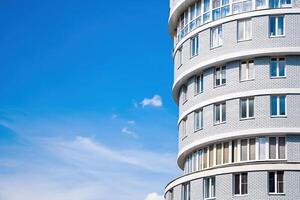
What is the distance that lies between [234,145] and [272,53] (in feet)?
22.8

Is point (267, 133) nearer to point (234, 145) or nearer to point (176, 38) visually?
point (234, 145)

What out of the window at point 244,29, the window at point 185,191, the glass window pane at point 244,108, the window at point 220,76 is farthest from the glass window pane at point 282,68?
the window at point 185,191

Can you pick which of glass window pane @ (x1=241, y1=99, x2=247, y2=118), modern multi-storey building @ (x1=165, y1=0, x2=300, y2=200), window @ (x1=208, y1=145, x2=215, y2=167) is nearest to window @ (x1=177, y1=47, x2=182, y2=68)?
modern multi-storey building @ (x1=165, y1=0, x2=300, y2=200)

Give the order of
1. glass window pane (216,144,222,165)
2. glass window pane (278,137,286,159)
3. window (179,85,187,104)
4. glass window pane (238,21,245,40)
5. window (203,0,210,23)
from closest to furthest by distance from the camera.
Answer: glass window pane (278,137,286,159), glass window pane (216,144,222,165), glass window pane (238,21,245,40), window (203,0,210,23), window (179,85,187,104)

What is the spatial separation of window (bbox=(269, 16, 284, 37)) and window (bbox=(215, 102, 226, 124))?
6125 mm

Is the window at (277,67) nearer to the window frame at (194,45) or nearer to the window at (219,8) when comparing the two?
the window at (219,8)

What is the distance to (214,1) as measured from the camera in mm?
54312

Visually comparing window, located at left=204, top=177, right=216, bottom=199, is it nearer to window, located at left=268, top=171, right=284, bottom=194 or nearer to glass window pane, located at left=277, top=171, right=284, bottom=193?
window, located at left=268, top=171, right=284, bottom=194

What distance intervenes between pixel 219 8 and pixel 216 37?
2193mm

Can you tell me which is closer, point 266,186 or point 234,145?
point 266,186

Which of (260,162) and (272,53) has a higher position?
(272,53)

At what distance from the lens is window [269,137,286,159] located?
4869cm

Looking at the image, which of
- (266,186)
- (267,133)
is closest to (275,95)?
(267,133)

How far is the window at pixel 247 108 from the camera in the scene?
50.2m
